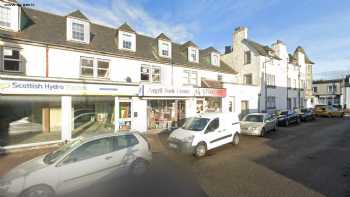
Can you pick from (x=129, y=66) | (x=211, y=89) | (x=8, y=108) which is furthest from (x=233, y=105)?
(x=8, y=108)

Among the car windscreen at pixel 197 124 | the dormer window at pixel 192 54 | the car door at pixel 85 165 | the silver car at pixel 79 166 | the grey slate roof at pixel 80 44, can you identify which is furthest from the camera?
the dormer window at pixel 192 54

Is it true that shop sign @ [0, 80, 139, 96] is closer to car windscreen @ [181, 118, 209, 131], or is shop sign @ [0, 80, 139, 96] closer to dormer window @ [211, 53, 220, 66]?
car windscreen @ [181, 118, 209, 131]

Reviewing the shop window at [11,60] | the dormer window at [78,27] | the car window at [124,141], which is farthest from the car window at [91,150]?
the dormer window at [78,27]

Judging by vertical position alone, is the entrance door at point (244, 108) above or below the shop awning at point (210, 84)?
below

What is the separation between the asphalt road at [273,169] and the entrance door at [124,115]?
5.00 metres

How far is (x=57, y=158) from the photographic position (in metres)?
5.30

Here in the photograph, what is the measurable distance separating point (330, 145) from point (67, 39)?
17234 millimetres

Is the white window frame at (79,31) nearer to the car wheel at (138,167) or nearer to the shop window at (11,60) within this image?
the shop window at (11,60)

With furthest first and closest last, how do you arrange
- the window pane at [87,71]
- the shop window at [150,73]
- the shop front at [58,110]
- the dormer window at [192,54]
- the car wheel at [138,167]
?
1. the dormer window at [192,54]
2. the shop window at [150,73]
3. the window pane at [87,71]
4. the shop front at [58,110]
5. the car wheel at [138,167]

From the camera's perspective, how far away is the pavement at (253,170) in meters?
5.59

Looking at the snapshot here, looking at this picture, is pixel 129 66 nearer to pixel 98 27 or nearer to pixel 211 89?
pixel 98 27

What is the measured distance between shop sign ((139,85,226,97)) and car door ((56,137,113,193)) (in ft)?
27.5

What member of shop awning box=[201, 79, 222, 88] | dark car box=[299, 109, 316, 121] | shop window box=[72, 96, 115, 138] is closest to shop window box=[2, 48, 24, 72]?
shop window box=[72, 96, 115, 138]

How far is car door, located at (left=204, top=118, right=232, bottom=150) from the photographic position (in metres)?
9.55
